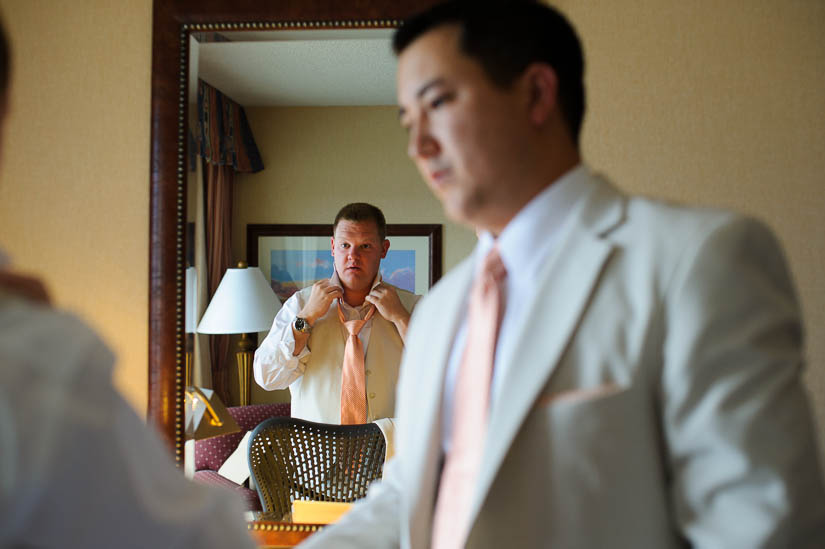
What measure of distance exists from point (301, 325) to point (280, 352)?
0.10 metres

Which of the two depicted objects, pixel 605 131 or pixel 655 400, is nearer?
pixel 655 400

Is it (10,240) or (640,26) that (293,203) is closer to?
(10,240)

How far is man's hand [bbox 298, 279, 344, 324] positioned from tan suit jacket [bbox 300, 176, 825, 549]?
1134 millimetres

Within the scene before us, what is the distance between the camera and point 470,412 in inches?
37.4

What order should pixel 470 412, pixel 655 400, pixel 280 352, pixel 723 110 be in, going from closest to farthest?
pixel 655 400, pixel 470 412, pixel 723 110, pixel 280 352

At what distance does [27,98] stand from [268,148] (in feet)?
2.62

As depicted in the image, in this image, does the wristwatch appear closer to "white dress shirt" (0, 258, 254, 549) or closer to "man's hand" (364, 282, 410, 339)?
"man's hand" (364, 282, 410, 339)

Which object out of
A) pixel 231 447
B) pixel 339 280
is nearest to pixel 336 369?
pixel 339 280

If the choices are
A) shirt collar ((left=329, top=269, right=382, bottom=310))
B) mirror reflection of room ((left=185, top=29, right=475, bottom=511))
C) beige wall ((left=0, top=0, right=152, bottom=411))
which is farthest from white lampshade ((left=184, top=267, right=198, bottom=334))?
shirt collar ((left=329, top=269, right=382, bottom=310))

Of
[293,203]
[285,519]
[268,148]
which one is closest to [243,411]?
[285,519]

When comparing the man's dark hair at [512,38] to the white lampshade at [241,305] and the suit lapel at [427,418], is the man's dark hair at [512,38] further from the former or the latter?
the white lampshade at [241,305]

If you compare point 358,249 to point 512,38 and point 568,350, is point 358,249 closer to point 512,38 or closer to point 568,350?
point 512,38

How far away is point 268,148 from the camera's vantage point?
1993mm

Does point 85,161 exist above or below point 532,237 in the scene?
above
